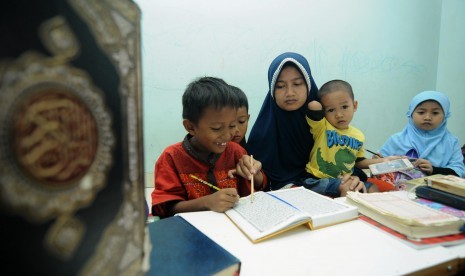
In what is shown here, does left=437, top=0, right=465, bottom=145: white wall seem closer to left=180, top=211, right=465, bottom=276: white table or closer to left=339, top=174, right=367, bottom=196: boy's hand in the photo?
left=339, top=174, right=367, bottom=196: boy's hand

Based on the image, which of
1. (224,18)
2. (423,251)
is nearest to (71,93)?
(423,251)

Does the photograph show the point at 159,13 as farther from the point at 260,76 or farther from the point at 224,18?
the point at 260,76

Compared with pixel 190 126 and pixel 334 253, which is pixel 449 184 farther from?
pixel 190 126

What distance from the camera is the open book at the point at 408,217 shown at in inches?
21.5

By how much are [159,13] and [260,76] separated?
0.83 metres

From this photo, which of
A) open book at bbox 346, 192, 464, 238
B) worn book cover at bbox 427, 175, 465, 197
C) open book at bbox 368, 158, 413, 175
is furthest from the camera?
open book at bbox 368, 158, 413, 175

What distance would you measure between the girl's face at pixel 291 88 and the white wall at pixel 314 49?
76cm

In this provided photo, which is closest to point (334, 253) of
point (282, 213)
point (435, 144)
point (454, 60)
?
point (282, 213)

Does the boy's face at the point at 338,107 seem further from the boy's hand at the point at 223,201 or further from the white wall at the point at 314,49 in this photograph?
the white wall at the point at 314,49

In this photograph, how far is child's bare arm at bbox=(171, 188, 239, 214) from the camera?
0.69m

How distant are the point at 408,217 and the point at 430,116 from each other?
108cm

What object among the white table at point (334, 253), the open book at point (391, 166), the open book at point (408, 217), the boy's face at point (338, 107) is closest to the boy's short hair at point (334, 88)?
the boy's face at point (338, 107)

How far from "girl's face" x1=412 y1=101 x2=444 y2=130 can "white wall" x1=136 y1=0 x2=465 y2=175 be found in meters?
0.97

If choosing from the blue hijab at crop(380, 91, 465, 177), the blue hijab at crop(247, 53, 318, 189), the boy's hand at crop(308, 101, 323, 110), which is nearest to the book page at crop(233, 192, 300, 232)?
the blue hijab at crop(247, 53, 318, 189)
